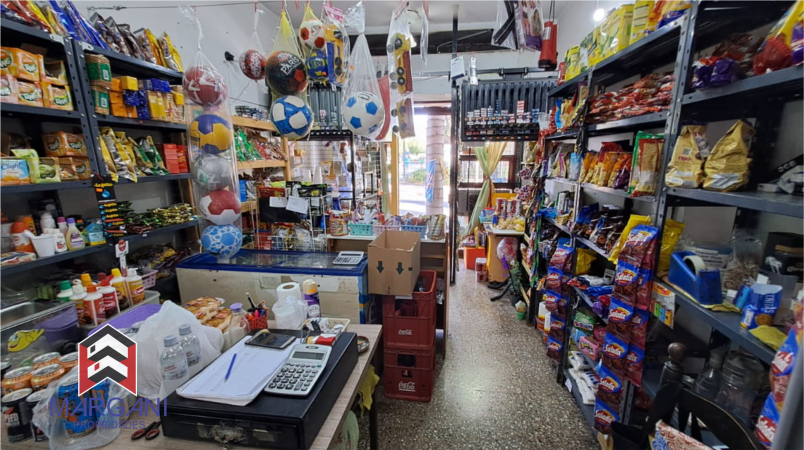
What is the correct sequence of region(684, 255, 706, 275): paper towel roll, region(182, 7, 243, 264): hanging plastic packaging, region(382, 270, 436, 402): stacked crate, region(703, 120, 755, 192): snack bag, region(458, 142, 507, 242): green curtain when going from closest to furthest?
region(703, 120, 755, 192): snack bag < region(684, 255, 706, 275): paper towel roll < region(182, 7, 243, 264): hanging plastic packaging < region(382, 270, 436, 402): stacked crate < region(458, 142, 507, 242): green curtain

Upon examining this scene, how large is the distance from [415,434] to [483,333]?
1.28m


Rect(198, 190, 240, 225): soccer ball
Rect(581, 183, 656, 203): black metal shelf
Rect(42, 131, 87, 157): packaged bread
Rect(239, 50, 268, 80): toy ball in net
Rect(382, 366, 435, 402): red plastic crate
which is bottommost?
Rect(382, 366, 435, 402): red plastic crate

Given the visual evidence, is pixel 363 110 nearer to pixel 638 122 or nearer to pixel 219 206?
pixel 219 206

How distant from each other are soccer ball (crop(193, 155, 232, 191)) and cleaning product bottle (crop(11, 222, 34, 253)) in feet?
2.56

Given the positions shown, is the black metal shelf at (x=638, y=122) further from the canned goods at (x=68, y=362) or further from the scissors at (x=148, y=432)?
the canned goods at (x=68, y=362)

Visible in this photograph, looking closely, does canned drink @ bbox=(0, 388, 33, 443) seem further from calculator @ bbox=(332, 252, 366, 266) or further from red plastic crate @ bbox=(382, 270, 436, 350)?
red plastic crate @ bbox=(382, 270, 436, 350)

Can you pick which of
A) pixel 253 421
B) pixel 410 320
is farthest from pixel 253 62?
pixel 253 421

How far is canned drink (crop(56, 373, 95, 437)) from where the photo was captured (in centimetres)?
80

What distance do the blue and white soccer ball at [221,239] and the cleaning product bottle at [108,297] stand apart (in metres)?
0.50

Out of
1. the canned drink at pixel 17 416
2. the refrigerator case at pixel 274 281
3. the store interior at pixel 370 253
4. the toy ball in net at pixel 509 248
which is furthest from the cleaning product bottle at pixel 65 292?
the toy ball in net at pixel 509 248

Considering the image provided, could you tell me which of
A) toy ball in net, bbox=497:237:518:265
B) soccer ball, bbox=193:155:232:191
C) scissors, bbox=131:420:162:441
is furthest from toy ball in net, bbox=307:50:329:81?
toy ball in net, bbox=497:237:518:265

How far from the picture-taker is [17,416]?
0.82 m

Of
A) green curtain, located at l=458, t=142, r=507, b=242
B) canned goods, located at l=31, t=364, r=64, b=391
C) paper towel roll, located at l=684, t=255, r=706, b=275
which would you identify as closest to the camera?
canned goods, located at l=31, t=364, r=64, b=391

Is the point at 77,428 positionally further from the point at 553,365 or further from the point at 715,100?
the point at 553,365
